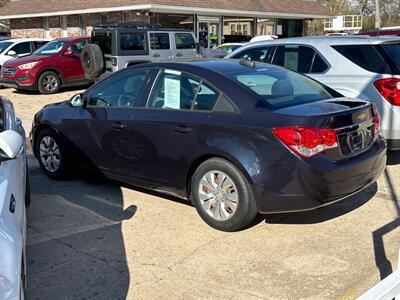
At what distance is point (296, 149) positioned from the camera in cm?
412

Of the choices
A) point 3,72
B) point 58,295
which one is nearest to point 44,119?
point 58,295

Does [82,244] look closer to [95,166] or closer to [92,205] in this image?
[92,205]

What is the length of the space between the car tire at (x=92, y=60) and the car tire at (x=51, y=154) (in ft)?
22.3

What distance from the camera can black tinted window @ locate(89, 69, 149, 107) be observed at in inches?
211

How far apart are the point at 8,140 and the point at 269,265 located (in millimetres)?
2120

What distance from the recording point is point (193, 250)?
4289 mm

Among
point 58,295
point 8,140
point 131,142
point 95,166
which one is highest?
point 8,140

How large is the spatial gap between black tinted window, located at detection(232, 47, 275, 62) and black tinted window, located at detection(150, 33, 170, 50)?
7.41 metres

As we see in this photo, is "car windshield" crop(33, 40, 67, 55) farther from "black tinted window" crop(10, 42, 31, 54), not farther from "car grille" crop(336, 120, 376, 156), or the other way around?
"car grille" crop(336, 120, 376, 156)

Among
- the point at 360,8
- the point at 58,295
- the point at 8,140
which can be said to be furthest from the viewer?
the point at 360,8

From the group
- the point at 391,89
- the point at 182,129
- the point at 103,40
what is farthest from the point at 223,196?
the point at 103,40

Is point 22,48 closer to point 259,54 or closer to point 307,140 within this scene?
point 259,54

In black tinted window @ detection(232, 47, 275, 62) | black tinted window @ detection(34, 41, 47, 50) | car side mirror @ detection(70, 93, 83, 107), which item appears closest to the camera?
car side mirror @ detection(70, 93, 83, 107)

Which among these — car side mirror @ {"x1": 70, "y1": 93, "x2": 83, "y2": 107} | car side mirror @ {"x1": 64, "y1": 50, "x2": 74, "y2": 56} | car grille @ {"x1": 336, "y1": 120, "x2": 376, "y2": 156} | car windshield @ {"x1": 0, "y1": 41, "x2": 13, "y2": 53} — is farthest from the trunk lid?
car windshield @ {"x1": 0, "y1": 41, "x2": 13, "y2": 53}
